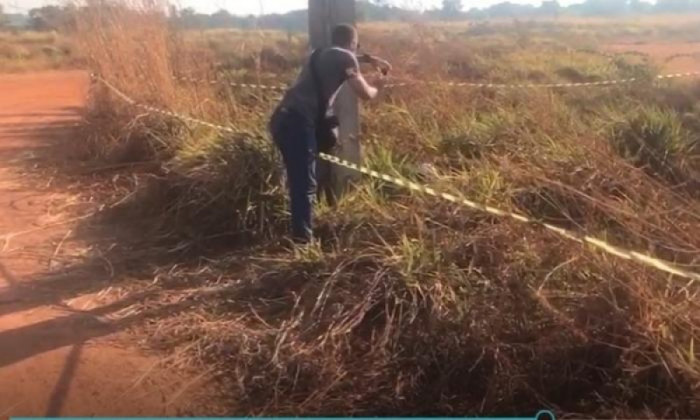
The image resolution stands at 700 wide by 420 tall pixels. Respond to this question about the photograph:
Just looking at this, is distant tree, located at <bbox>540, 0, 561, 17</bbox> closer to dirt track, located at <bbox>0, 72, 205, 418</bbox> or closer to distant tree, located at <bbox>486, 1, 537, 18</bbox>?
distant tree, located at <bbox>486, 1, 537, 18</bbox>

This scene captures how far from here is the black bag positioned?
562 centimetres

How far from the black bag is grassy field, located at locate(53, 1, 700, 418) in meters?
0.46

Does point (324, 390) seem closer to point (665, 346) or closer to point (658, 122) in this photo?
point (665, 346)

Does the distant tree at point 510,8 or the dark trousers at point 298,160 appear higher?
the distant tree at point 510,8

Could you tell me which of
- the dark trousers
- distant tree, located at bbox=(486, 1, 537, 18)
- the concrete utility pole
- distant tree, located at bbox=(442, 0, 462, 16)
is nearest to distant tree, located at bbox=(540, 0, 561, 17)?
distant tree, located at bbox=(486, 1, 537, 18)

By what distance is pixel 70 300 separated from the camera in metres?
5.32

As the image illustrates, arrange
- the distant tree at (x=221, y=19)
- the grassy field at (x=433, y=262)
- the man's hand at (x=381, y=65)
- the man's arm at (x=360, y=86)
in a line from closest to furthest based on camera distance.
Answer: the grassy field at (x=433, y=262) < the man's arm at (x=360, y=86) < the man's hand at (x=381, y=65) < the distant tree at (x=221, y=19)

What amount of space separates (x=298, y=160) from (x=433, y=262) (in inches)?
53.6

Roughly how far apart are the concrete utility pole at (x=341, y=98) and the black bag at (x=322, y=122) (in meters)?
0.38

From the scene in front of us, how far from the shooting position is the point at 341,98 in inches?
257

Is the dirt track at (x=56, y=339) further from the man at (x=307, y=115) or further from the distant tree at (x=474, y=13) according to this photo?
the distant tree at (x=474, y=13)

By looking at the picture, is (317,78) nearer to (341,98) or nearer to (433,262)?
(341,98)

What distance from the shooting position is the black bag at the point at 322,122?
5.62 metres

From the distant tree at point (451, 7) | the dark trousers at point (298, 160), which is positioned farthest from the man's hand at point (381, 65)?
the distant tree at point (451, 7)
